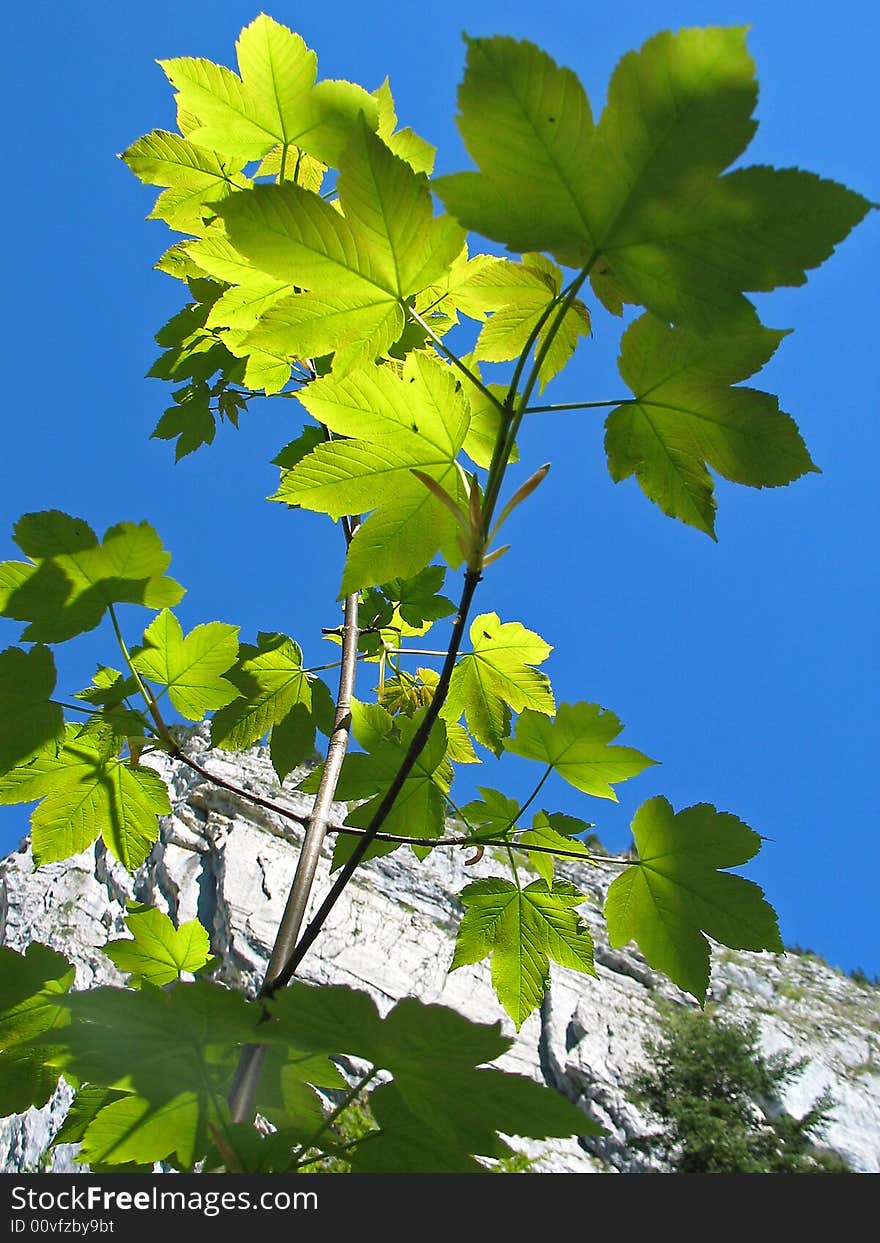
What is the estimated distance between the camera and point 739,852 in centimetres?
57

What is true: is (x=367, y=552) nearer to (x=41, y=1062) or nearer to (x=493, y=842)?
(x=493, y=842)

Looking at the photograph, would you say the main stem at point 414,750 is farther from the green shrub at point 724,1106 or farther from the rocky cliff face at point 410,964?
the green shrub at point 724,1106

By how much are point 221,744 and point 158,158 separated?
1.97ft

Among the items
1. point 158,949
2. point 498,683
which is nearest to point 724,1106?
point 498,683

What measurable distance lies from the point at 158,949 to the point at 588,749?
0.40 metres

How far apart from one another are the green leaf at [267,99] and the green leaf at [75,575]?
1.04 ft

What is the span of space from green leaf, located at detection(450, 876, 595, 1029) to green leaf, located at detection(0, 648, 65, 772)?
355 mm

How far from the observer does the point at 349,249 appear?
0.44 m

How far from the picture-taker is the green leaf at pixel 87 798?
60 cm

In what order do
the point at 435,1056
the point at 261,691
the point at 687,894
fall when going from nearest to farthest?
1. the point at 435,1056
2. the point at 687,894
3. the point at 261,691

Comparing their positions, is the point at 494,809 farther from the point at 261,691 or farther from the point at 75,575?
the point at 75,575

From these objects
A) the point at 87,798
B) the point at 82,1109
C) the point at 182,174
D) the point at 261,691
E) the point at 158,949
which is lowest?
the point at 82,1109

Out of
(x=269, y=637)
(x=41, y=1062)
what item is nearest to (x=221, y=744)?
(x=269, y=637)

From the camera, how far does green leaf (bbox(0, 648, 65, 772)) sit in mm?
520
